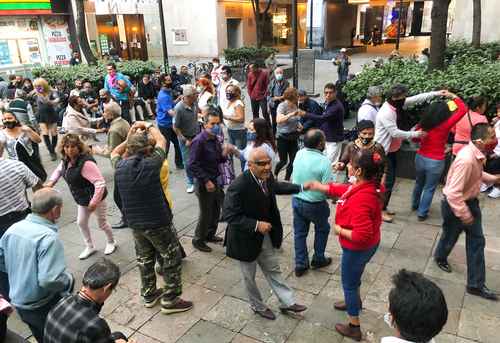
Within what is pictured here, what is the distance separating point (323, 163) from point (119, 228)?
3.55 metres

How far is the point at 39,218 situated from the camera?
311 cm

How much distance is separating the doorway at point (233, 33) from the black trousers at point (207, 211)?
28.0m

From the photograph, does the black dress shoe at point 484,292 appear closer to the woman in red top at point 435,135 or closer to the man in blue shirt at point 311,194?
the man in blue shirt at point 311,194

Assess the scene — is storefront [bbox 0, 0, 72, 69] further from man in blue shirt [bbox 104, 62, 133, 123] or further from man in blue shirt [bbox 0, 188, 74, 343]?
man in blue shirt [bbox 0, 188, 74, 343]

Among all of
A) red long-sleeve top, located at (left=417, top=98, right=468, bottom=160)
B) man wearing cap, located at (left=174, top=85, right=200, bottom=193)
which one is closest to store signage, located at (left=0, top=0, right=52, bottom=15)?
man wearing cap, located at (left=174, top=85, right=200, bottom=193)

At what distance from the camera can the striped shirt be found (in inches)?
A: 166

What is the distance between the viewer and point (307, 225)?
4.70 meters

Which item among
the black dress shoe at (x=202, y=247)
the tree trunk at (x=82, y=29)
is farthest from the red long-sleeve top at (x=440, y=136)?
the tree trunk at (x=82, y=29)

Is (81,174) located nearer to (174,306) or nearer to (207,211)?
(207,211)

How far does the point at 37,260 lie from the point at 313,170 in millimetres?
2648

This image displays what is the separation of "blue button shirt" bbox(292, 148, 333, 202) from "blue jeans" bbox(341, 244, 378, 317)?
3.12 ft

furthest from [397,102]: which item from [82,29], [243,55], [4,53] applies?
[4,53]

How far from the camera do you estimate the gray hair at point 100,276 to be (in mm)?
2545

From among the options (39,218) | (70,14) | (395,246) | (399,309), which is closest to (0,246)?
(39,218)
